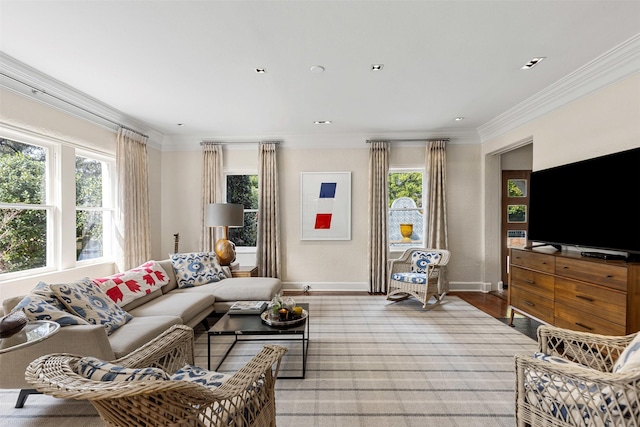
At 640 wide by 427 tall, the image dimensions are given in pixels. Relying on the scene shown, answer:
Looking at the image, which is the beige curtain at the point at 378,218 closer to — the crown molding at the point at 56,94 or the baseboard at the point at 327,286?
the baseboard at the point at 327,286

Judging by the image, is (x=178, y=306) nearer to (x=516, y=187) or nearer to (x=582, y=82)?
(x=582, y=82)

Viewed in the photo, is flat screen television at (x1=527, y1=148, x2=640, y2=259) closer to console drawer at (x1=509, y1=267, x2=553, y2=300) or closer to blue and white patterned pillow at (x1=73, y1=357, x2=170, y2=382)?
console drawer at (x1=509, y1=267, x2=553, y2=300)

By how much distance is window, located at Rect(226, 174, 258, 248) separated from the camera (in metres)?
5.28

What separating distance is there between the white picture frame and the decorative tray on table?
8.60ft

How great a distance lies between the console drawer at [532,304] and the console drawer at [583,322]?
10 cm

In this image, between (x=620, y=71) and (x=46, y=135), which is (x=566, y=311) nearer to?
(x=620, y=71)

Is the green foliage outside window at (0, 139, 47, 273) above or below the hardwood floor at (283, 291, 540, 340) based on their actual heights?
above

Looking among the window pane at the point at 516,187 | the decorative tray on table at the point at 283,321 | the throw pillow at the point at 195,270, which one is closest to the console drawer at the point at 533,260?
the window pane at the point at 516,187

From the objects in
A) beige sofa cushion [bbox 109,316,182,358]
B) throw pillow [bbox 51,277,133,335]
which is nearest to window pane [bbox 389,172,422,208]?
beige sofa cushion [bbox 109,316,182,358]

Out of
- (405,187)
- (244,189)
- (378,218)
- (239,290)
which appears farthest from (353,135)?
(239,290)

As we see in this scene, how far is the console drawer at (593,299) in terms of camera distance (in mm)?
2131

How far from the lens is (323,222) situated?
5.14 metres

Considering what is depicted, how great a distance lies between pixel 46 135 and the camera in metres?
3.10

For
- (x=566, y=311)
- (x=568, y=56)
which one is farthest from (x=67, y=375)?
(x=568, y=56)
